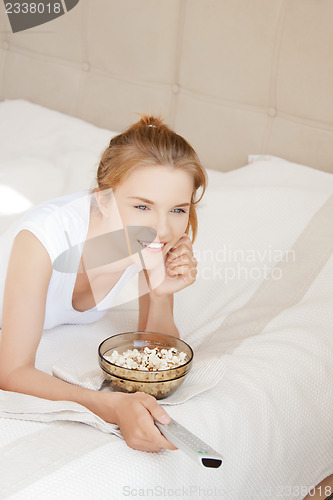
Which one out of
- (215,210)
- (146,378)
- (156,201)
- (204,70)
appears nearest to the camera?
(146,378)

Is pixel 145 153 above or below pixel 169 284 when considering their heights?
above

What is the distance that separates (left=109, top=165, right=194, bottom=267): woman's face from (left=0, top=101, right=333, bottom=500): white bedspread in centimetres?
27

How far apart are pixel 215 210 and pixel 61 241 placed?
482 millimetres

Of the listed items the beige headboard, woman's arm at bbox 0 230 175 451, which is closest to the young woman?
woman's arm at bbox 0 230 175 451

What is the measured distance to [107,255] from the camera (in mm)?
1393

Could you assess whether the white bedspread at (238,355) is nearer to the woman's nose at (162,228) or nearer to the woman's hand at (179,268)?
the woman's hand at (179,268)

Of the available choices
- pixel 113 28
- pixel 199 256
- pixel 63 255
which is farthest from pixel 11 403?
pixel 113 28

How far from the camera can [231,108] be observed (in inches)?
74.7

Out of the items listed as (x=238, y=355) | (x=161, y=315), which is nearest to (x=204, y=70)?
(x=161, y=315)

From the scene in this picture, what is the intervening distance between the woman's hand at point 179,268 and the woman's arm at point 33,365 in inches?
10.9

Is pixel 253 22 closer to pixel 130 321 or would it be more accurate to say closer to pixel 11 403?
pixel 130 321

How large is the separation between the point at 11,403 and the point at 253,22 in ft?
4.23

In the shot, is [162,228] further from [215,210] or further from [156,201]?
[215,210]

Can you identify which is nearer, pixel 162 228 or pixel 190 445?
pixel 190 445
